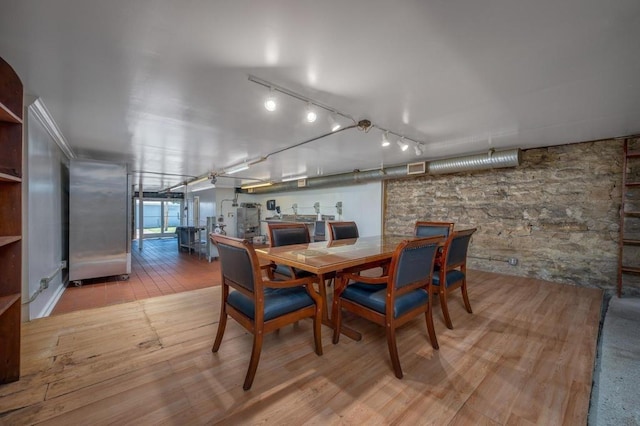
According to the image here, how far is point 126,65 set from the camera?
171 centimetres

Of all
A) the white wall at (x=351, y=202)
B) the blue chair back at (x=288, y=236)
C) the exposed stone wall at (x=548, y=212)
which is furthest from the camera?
the white wall at (x=351, y=202)

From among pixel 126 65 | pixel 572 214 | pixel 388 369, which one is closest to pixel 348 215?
pixel 572 214

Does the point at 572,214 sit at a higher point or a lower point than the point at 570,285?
higher

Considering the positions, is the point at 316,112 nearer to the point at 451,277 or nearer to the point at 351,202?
the point at 451,277

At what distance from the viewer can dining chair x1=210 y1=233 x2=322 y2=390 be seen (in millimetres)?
1546

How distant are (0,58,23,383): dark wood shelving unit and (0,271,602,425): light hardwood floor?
0.83ft

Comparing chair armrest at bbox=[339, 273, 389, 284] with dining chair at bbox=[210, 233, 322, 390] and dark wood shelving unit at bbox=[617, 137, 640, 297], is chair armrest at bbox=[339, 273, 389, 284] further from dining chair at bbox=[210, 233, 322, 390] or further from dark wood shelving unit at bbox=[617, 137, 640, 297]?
dark wood shelving unit at bbox=[617, 137, 640, 297]

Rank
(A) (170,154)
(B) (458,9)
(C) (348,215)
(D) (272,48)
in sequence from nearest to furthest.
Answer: (B) (458,9) → (D) (272,48) → (A) (170,154) → (C) (348,215)

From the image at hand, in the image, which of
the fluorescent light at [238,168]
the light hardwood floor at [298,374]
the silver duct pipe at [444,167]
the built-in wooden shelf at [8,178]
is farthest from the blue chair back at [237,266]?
the silver duct pipe at [444,167]

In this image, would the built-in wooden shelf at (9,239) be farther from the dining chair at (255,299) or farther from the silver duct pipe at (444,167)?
the silver duct pipe at (444,167)

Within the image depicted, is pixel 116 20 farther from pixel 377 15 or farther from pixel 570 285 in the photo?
pixel 570 285

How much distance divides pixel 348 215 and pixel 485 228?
3244mm

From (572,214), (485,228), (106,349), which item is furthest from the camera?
(485,228)

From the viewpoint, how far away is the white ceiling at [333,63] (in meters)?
1.27
